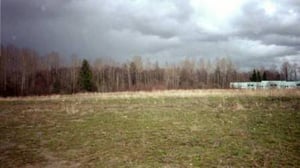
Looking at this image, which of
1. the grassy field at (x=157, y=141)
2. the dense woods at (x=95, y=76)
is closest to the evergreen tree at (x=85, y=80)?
the dense woods at (x=95, y=76)

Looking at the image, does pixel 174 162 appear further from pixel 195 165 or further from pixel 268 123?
pixel 268 123

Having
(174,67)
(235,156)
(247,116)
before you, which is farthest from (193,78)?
(235,156)

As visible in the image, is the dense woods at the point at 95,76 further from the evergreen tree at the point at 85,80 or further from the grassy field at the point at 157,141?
the grassy field at the point at 157,141

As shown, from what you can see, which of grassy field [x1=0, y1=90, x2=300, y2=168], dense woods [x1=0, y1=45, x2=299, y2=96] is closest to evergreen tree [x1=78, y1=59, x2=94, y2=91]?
dense woods [x1=0, y1=45, x2=299, y2=96]

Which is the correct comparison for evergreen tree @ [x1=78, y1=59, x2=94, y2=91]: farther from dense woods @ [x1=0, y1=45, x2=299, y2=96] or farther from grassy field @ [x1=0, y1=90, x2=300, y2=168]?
grassy field @ [x1=0, y1=90, x2=300, y2=168]

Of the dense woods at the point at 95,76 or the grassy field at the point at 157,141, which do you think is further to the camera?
the dense woods at the point at 95,76

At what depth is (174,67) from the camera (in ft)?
429

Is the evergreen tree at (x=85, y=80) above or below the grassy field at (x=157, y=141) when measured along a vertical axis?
above

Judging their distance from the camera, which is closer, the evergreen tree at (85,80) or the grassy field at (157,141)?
the grassy field at (157,141)

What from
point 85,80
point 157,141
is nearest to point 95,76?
point 85,80

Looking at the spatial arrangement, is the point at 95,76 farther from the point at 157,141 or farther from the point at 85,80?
the point at 157,141

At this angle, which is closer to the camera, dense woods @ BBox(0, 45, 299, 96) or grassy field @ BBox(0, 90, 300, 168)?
grassy field @ BBox(0, 90, 300, 168)

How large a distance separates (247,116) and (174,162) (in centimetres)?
957

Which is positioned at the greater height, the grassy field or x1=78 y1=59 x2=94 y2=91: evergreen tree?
x1=78 y1=59 x2=94 y2=91: evergreen tree
